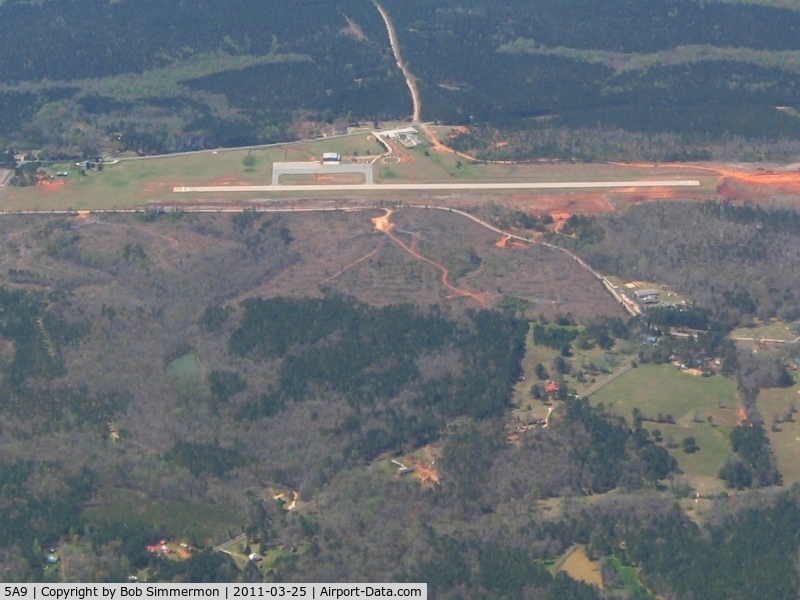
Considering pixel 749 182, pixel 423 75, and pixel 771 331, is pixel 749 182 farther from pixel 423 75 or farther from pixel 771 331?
pixel 423 75

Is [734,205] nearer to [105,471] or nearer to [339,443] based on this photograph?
[339,443]

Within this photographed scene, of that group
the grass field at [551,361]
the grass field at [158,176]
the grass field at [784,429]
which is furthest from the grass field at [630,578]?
the grass field at [158,176]

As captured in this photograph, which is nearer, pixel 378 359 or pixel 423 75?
pixel 378 359

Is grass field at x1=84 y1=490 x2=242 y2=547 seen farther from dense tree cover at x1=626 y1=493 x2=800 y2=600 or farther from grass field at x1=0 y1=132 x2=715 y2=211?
grass field at x1=0 y1=132 x2=715 y2=211

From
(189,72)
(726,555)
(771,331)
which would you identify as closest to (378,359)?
(771,331)

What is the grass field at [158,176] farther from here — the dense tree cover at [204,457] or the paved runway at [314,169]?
the dense tree cover at [204,457]

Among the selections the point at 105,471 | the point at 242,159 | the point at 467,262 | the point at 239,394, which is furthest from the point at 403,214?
the point at 105,471
